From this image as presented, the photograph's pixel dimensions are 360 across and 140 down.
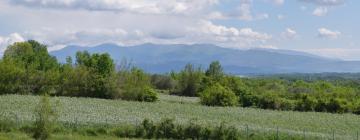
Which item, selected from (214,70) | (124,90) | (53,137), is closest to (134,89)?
(124,90)

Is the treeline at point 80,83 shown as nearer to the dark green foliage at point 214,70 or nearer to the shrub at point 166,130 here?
the dark green foliage at point 214,70

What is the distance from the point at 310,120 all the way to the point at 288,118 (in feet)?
8.94

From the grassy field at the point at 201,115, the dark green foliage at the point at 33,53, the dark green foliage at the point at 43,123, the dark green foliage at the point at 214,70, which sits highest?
the dark green foliage at the point at 33,53

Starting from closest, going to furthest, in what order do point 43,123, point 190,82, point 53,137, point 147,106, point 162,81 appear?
1. point 43,123
2. point 53,137
3. point 147,106
4. point 190,82
5. point 162,81

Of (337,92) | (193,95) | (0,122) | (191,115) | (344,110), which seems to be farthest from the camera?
(193,95)

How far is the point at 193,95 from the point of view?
121750mm

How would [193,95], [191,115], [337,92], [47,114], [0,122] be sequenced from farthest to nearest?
1. [193,95]
2. [337,92]
3. [191,115]
4. [0,122]
5. [47,114]

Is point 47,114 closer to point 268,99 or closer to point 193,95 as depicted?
point 268,99

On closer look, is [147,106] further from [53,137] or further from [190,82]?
[190,82]

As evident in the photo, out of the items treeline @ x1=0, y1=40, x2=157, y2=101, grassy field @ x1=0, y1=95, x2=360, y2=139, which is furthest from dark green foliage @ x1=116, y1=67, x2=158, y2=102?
grassy field @ x1=0, y1=95, x2=360, y2=139

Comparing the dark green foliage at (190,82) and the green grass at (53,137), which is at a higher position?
the dark green foliage at (190,82)

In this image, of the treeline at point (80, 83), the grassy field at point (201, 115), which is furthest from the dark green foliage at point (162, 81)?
the grassy field at point (201, 115)

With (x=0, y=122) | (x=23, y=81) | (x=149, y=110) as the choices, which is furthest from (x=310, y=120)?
(x=23, y=81)

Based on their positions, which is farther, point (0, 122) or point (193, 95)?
point (193, 95)
